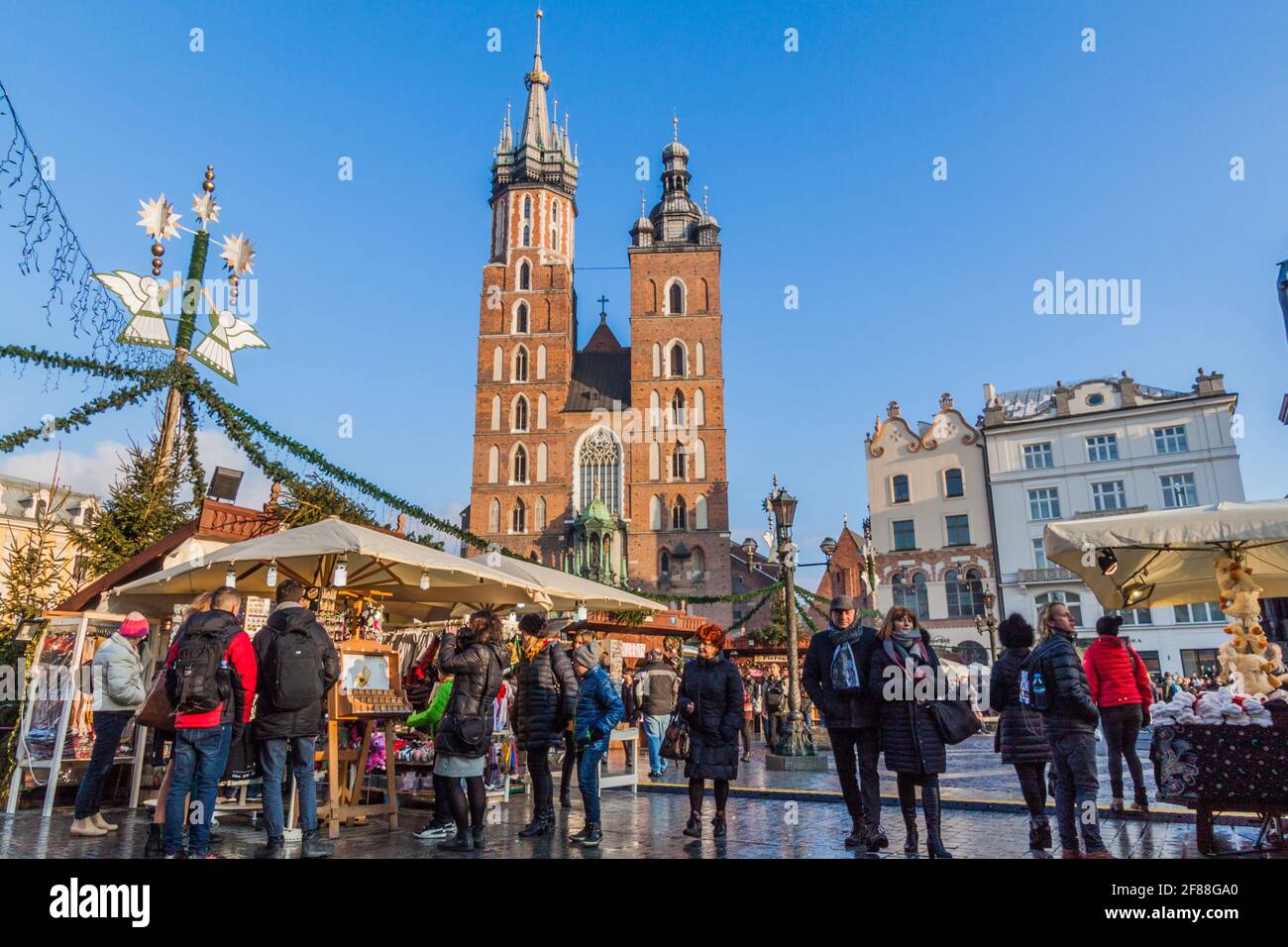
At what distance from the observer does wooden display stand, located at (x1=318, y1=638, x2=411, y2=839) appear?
22.1ft

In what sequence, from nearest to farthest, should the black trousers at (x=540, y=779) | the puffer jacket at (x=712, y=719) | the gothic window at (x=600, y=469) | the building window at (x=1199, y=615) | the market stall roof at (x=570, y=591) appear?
the puffer jacket at (x=712, y=719)
the black trousers at (x=540, y=779)
the market stall roof at (x=570, y=591)
the building window at (x=1199, y=615)
the gothic window at (x=600, y=469)

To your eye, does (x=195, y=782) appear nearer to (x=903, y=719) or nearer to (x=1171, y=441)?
(x=903, y=719)

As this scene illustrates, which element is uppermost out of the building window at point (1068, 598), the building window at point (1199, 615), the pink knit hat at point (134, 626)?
the building window at point (1068, 598)

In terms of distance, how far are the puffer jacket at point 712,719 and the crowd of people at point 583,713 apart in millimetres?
13

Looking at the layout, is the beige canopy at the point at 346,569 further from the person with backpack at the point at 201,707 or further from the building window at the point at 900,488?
the building window at the point at 900,488

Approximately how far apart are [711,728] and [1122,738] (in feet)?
12.6

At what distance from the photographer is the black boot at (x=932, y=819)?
539 cm

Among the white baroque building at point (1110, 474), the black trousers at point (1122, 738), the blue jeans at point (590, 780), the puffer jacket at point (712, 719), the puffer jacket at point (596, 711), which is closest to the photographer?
the blue jeans at point (590, 780)

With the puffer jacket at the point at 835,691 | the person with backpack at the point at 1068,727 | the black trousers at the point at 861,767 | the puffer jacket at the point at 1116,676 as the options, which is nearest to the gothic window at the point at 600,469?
the puffer jacket at the point at 1116,676

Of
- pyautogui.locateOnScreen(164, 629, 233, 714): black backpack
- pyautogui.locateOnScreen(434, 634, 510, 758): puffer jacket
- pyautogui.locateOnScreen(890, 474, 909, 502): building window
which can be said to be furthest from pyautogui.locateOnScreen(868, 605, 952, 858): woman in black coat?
pyautogui.locateOnScreen(890, 474, 909, 502): building window

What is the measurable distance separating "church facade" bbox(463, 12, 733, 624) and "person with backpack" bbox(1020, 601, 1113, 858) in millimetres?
39599
